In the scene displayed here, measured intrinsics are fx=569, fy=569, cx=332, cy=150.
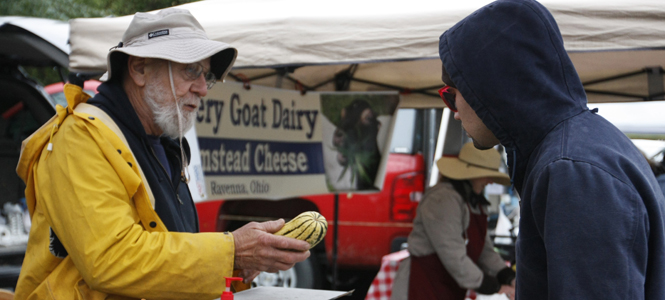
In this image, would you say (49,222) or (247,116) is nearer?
(49,222)

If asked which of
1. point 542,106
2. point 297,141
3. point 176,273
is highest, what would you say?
point 542,106

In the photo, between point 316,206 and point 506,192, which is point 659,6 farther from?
point 506,192

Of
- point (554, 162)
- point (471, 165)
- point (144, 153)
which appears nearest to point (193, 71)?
point (144, 153)

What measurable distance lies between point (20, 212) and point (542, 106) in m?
5.24

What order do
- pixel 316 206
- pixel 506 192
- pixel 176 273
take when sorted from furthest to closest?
pixel 506 192 < pixel 316 206 < pixel 176 273

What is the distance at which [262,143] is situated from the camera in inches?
179

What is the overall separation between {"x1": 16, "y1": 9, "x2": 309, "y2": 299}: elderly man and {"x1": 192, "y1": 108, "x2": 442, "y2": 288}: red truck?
14.4 ft

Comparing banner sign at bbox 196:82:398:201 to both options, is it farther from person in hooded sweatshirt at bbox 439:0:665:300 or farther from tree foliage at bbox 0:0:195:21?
tree foliage at bbox 0:0:195:21

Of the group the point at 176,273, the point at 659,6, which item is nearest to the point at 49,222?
the point at 176,273

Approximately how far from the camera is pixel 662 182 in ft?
11.9

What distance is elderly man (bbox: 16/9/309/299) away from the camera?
1.73 meters

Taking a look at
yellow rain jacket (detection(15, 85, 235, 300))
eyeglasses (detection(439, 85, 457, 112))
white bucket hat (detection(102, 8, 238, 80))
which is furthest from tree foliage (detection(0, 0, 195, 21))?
eyeglasses (detection(439, 85, 457, 112))

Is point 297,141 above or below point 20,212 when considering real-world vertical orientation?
above

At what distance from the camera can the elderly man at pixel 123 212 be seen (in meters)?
1.73
